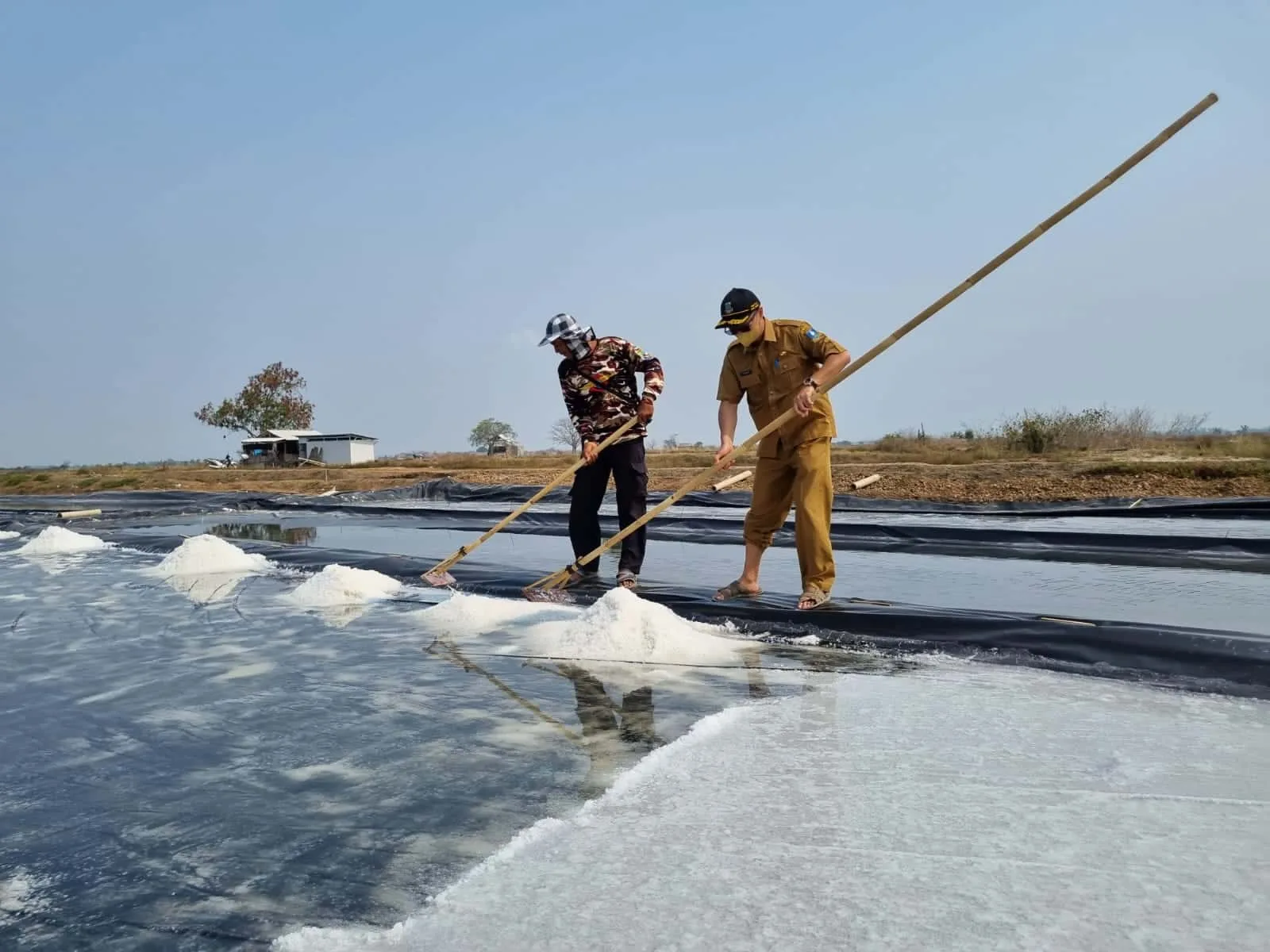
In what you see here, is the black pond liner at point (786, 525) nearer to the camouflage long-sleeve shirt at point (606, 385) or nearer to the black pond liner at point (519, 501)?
the black pond liner at point (519, 501)

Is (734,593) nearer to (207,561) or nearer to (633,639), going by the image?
(633,639)

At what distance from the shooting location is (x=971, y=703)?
235cm

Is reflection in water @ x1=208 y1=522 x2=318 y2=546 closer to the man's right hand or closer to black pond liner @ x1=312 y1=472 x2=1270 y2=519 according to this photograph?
black pond liner @ x1=312 y1=472 x2=1270 y2=519

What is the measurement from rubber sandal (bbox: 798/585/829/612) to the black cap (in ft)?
3.72

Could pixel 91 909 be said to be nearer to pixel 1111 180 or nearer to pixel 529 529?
pixel 1111 180

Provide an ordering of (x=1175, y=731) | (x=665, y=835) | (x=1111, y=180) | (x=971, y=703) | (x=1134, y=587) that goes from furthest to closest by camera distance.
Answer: (x=1134, y=587), (x=1111, y=180), (x=971, y=703), (x=1175, y=731), (x=665, y=835)

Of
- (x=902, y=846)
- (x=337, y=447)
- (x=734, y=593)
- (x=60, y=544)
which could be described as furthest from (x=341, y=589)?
(x=337, y=447)

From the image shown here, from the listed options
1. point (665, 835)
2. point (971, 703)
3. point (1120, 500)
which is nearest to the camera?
point (665, 835)

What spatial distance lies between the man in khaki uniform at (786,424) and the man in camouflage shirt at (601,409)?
0.67 m

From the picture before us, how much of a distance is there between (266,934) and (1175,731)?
1.90 meters

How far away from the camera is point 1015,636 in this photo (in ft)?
9.75

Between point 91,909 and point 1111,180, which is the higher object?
point 1111,180

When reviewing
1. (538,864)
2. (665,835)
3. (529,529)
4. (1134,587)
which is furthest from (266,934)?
(529,529)

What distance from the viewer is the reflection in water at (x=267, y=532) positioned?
7.49m
